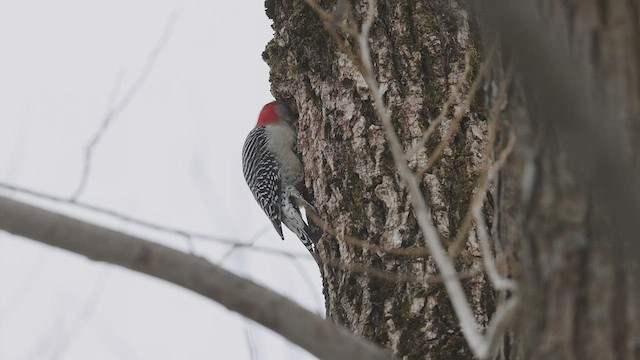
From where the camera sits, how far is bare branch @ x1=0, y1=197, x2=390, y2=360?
1700 millimetres

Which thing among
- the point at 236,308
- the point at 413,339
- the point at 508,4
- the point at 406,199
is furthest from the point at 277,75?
the point at 508,4

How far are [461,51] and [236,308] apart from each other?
239cm

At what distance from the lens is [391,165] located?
3.68 m

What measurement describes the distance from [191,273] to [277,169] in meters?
4.57

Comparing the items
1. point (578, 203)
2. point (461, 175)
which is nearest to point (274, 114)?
point (461, 175)

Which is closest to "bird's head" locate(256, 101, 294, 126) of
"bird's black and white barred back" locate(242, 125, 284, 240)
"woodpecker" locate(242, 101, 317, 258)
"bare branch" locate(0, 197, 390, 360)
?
"woodpecker" locate(242, 101, 317, 258)

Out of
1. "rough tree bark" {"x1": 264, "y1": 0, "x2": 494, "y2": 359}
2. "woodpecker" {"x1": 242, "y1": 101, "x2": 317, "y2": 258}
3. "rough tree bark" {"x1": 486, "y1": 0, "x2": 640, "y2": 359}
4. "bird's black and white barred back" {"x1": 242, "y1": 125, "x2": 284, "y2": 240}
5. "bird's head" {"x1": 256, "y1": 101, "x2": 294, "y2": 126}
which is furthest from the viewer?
"bird's black and white barred back" {"x1": 242, "y1": 125, "x2": 284, "y2": 240}

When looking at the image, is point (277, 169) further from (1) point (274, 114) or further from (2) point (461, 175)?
(2) point (461, 175)

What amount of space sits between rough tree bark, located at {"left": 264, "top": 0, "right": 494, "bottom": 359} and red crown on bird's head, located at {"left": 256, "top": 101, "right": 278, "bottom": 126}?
5.73ft

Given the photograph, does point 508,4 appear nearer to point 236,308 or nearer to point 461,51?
point 236,308

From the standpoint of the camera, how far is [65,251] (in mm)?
1726

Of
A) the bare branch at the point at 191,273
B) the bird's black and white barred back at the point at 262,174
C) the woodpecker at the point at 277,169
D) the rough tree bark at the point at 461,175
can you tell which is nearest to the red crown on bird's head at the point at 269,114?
the woodpecker at the point at 277,169

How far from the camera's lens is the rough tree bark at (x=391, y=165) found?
3.34 metres

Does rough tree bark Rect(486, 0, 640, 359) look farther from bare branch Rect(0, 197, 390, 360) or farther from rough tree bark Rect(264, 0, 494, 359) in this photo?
rough tree bark Rect(264, 0, 494, 359)
